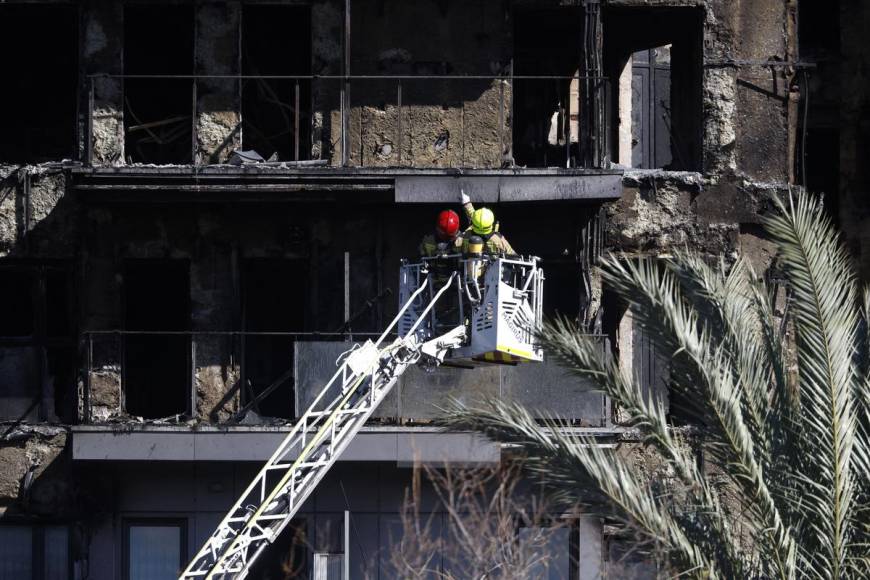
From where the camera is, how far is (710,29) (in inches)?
966

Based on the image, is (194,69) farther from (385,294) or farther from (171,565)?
(171,565)

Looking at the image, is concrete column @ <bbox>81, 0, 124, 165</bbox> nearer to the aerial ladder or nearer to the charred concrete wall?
the aerial ladder

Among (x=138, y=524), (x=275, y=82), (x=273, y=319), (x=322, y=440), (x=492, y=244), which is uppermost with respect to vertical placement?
(x=275, y=82)

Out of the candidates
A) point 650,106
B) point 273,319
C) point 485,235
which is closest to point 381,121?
point 273,319

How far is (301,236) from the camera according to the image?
24.2 m

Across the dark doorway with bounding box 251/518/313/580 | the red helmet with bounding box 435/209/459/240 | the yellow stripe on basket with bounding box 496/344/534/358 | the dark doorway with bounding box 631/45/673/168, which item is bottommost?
the dark doorway with bounding box 251/518/313/580

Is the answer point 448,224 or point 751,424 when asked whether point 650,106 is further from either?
point 751,424

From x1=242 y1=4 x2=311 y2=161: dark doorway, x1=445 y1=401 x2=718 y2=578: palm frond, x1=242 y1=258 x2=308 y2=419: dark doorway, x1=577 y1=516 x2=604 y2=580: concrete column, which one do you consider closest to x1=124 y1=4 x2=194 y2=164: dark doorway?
x1=242 y1=4 x2=311 y2=161: dark doorway

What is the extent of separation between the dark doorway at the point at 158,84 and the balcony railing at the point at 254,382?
2497mm

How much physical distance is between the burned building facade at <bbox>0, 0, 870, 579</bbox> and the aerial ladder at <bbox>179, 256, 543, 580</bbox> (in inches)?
113

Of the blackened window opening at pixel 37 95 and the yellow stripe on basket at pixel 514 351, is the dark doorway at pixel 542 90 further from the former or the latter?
the yellow stripe on basket at pixel 514 351

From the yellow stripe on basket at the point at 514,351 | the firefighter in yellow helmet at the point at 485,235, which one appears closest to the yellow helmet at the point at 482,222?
the firefighter in yellow helmet at the point at 485,235

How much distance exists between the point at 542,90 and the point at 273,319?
531cm

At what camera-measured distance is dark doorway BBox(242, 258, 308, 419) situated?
24.6 m
